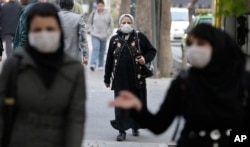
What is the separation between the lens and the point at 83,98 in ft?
16.8

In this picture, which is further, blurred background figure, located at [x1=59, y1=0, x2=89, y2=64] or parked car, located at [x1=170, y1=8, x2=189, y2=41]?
parked car, located at [x1=170, y1=8, x2=189, y2=41]

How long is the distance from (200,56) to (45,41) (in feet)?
3.12

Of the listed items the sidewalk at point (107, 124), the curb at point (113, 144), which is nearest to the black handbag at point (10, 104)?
the sidewalk at point (107, 124)

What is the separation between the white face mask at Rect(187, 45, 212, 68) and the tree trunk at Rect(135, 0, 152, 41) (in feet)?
48.0

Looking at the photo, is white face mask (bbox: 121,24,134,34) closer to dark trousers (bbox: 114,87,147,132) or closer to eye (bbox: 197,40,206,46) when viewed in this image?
dark trousers (bbox: 114,87,147,132)

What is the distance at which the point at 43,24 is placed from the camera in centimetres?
506

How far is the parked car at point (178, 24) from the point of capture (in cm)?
3831

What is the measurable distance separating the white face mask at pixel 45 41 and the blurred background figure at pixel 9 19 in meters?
13.2

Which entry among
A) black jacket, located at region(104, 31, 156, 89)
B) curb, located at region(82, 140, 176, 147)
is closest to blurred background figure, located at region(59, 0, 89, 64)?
black jacket, located at region(104, 31, 156, 89)

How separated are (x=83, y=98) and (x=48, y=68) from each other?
0.30m

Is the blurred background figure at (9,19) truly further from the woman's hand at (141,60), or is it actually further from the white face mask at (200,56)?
the white face mask at (200,56)

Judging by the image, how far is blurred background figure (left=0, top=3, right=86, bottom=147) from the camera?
4.96 meters

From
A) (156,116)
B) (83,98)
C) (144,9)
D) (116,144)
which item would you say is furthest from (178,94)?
(144,9)

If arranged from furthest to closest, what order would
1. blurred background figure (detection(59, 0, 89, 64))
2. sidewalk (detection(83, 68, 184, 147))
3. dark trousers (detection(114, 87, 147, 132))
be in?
dark trousers (detection(114, 87, 147, 132)) < sidewalk (detection(83, 68, 184, 147)) < blurred background figure (detection(59, 0, 89, 64))
